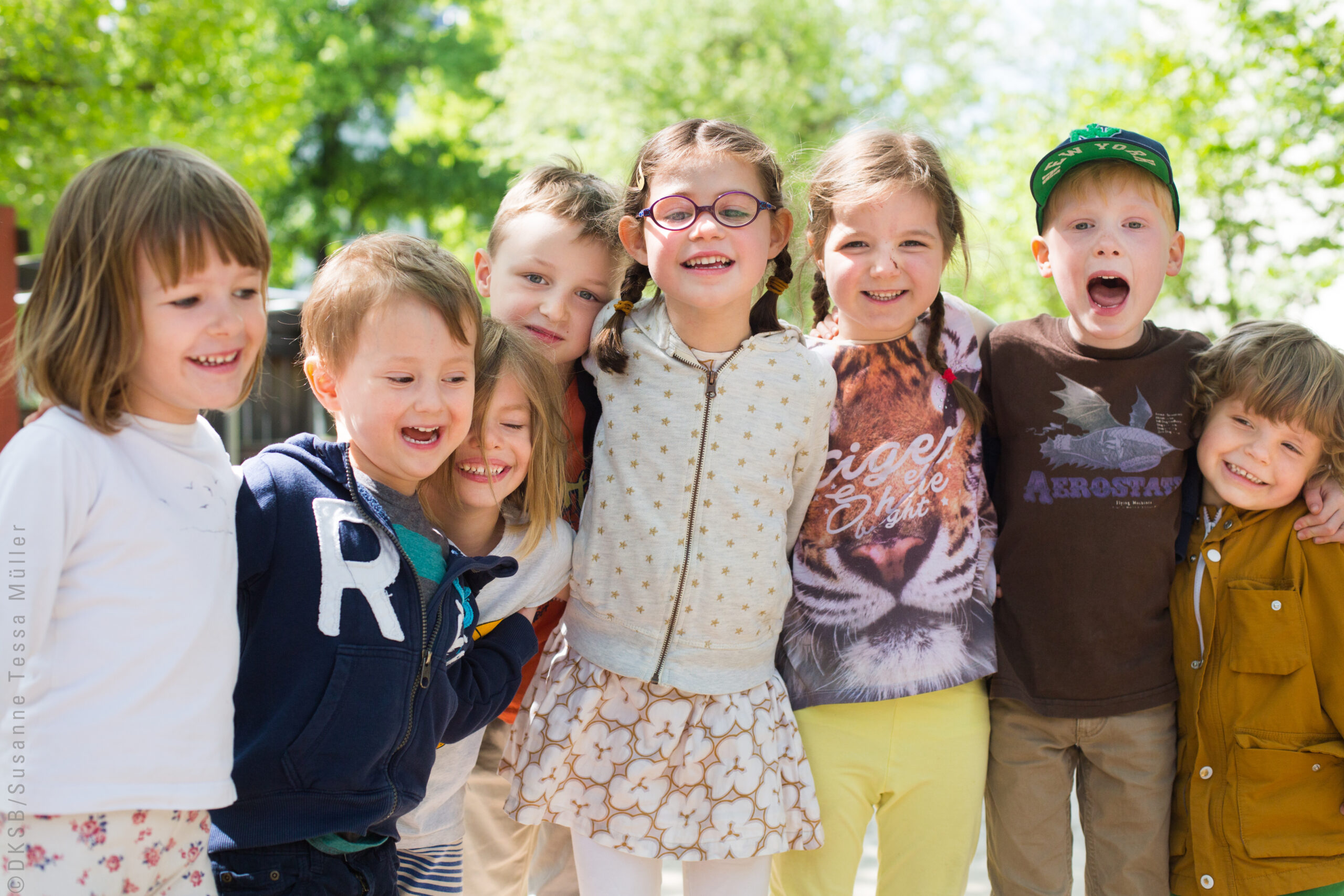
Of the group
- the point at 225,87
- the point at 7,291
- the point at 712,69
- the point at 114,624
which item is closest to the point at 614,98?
the point at 712,69

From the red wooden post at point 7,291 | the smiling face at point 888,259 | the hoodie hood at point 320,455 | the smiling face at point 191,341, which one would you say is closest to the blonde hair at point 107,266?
the smiling face at point 191,341

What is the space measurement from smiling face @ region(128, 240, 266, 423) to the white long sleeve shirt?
0.20 feet

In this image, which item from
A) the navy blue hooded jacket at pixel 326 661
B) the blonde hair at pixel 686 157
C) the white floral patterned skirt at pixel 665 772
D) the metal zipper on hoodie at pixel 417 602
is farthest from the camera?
the blonde hair at pixel 686 157

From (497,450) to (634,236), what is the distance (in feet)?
2.13

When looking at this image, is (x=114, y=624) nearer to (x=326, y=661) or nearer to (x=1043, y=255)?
(x=326, y=661)

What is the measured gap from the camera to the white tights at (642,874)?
2219 mm

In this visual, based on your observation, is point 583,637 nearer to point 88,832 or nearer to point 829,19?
point 88,832

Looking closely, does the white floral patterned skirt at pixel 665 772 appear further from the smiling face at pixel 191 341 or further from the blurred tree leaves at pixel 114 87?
the blurred tree leaves at pixel 114 87

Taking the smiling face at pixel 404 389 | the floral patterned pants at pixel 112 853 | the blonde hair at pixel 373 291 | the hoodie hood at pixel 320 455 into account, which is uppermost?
the blonde hair at pixel 373 291

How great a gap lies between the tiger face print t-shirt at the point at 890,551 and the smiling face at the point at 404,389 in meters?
0.93

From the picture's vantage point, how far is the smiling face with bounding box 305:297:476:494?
200 centimetres

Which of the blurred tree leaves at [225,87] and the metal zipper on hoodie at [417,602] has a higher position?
the blurred tree leaves at [225,87]

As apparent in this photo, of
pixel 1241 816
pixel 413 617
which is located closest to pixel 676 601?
pixel 413 617

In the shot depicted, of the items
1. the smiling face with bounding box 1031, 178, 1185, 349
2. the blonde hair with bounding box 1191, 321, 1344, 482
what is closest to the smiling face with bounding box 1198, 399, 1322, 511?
the blonde hair with bounding box 1191, 321, 1344, 482
